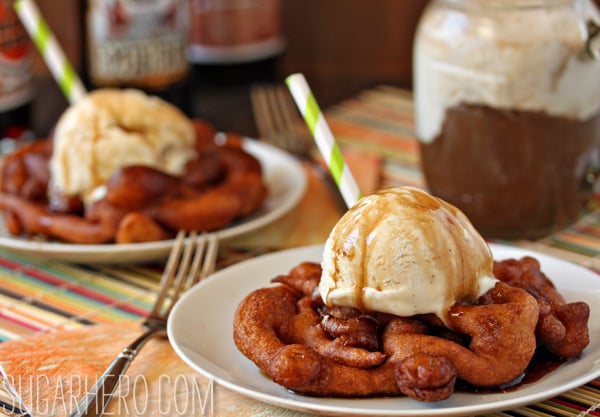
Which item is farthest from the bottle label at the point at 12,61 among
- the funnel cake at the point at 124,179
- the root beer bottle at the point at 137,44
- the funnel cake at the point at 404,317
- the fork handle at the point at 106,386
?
the funnel cake at the point at 404,317

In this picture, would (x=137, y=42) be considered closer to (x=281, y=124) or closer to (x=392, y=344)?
(x=281, y=124)

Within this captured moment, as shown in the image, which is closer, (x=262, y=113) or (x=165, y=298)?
(x=165, y=298)

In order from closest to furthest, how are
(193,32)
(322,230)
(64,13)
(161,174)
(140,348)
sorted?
(140,348)
(161,174)
(322,230)
(193,32)
(64,13)

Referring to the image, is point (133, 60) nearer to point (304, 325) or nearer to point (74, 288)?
point (74, 288)

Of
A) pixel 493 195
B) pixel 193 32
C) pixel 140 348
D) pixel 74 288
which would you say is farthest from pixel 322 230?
pixel 193 32

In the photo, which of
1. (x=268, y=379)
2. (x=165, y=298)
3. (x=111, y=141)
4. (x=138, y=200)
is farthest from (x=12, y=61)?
(x=268, y=379)
